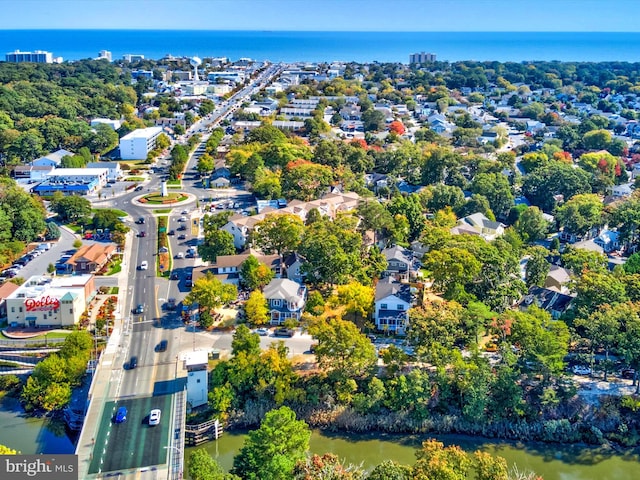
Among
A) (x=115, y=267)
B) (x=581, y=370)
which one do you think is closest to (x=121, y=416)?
(x=115, y=267)

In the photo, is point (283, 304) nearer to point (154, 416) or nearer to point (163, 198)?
point (154, 416)

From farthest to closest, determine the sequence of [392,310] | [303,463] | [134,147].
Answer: [134,147] < [392,310] < [303,463]

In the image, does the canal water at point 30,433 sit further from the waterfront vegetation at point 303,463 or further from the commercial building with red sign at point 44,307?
the waterfront vegetation at point 303,463

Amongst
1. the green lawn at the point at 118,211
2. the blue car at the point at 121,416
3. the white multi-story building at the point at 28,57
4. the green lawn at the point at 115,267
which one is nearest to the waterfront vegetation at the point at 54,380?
the blue car at the point at 121,416

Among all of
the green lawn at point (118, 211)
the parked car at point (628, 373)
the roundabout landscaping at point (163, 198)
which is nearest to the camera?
the parked car at point (628, 373)

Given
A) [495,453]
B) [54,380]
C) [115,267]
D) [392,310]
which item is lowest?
[495,453]

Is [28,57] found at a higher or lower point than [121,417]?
higher

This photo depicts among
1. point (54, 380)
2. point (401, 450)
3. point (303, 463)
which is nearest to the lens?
point (303, 463)
